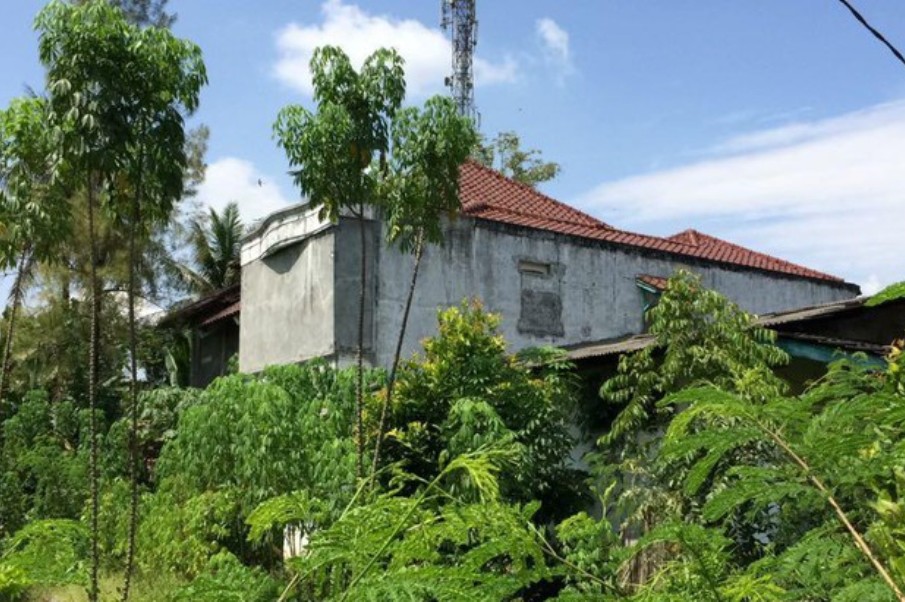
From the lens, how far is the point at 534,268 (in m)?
18.6

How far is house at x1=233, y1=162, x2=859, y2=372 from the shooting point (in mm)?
16906

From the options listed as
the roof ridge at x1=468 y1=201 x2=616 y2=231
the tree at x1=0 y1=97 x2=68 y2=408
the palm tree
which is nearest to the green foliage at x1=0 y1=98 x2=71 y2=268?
the tree at x1=0 y1=97 x2=68 y2=408

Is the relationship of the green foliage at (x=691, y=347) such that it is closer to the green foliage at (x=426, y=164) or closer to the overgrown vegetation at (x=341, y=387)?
the overgrown vegetation at (x=341, y=387)

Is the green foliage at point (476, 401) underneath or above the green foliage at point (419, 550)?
above

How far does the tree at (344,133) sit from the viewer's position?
10.8m

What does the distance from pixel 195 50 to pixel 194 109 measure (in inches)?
19.1

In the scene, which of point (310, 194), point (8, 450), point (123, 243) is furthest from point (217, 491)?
point (123, 243)

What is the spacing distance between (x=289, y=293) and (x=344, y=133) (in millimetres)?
7339

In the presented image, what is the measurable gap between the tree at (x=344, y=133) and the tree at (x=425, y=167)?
0.61 feet

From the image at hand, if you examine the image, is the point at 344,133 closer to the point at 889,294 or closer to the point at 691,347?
the point at 691,347

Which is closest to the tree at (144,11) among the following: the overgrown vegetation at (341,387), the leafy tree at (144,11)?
the leafy tree at (144,11)

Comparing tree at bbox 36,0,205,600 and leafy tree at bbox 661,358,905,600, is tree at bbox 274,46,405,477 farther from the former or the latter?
leafy tree at bbox 661,358,905,600

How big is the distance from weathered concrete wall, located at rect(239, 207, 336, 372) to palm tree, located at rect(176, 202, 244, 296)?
11.7m

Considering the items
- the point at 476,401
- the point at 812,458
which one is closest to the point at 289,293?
the point at 476,401
